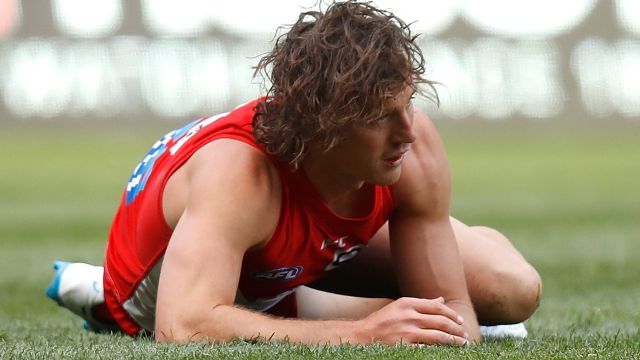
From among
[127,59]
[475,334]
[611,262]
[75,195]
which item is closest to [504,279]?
[475,334]

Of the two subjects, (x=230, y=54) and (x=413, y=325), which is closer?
(x=413, y=325)

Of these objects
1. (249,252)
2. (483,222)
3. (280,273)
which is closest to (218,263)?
(249,252)

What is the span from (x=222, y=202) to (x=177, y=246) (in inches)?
8.0

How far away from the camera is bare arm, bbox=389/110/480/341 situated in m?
4.64

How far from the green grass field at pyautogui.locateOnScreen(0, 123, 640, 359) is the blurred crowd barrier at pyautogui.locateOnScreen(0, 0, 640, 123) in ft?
2.07

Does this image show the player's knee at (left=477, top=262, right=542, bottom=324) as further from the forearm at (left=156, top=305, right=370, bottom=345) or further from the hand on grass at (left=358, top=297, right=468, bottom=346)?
the forearm at (left=156, top=305, right=370, bottom=345)

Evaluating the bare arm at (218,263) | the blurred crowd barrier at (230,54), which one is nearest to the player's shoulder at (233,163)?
the bare arm at (218,263)

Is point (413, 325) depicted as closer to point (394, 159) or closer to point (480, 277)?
point (394, 159)

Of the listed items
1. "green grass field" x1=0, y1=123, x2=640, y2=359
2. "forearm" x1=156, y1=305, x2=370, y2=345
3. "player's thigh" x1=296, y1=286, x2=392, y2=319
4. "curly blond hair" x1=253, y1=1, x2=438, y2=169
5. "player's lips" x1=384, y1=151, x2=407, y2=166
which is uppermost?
"curly blond hair" x1=253, y1=1, x2=438, y2=169

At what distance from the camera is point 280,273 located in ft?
15.1

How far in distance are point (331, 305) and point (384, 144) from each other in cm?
93

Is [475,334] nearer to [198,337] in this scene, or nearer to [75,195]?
[198,337]

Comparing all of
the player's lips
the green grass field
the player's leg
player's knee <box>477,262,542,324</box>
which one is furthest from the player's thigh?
the player's lips

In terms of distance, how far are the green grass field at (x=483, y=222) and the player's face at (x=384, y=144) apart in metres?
0.62
